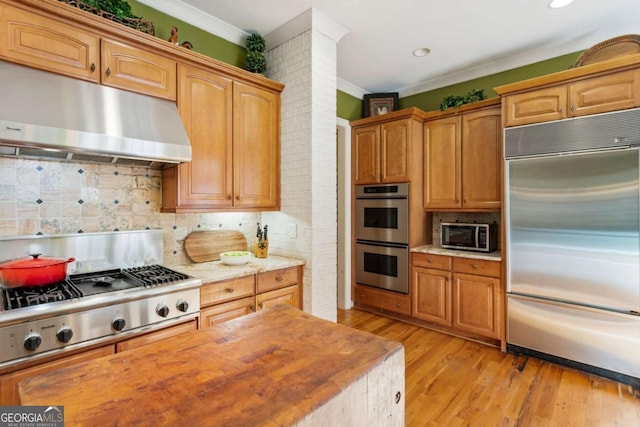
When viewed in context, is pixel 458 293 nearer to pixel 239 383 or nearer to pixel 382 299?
pixel 382 299

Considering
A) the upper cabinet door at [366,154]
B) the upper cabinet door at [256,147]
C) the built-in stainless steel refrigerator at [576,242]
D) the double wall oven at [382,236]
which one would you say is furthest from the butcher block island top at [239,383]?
the upper cabinet door at [366,154]

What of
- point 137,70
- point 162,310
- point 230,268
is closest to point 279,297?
point 230,268

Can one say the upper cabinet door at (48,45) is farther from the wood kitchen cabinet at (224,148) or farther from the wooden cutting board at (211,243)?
the wooden cutting board at (211,243)

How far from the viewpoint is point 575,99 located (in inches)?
98.0

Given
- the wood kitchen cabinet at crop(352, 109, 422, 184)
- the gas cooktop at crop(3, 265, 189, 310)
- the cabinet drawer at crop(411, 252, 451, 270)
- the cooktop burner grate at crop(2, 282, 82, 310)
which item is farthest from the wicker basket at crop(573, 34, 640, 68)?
the cooktop burner grate at crop(2, 282, 82, 310)

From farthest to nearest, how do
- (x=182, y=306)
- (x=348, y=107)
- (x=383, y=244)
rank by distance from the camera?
(x=348, y=107), (x=383, y=244), (x=182, y=306)

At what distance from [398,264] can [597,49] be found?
8.57 ft

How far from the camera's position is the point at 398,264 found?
11.9 feet

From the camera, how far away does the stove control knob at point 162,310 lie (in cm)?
180

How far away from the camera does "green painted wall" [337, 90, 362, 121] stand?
3.97m

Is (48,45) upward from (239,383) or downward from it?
upward

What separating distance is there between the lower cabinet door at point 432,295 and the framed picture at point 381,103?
6.88 feet

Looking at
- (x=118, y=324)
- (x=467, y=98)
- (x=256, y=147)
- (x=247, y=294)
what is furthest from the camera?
(x=467, y=98)

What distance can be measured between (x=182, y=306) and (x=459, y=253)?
8.67 feet
